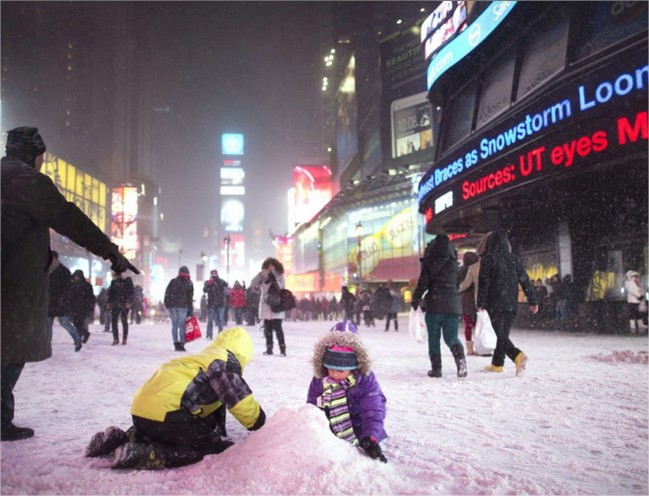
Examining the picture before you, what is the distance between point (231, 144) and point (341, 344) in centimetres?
16657

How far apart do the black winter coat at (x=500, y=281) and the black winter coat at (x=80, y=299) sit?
28.9ft

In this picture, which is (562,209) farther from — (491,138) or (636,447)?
(636,447)

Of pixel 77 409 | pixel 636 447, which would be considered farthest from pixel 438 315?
pixel 77 409

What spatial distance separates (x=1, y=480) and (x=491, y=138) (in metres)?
11.4

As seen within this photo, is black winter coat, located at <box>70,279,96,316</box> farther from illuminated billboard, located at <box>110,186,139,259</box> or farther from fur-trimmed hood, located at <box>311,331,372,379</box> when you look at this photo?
illuminated billboard, located at <box>110,186,139,259</box>

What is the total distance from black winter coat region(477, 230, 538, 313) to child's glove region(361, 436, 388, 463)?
397cm

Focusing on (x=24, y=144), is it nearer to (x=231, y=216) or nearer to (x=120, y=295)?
(x=120, y=295)

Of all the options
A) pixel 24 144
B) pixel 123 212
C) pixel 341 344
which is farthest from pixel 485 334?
pixel 123 212

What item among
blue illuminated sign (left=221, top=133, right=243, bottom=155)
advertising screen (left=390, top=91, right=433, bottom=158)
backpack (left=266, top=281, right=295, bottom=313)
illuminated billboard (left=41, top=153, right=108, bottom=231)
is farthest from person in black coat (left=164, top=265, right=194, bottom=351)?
blue illuminated sign (left=221, top=133, right=243, bottom=155)

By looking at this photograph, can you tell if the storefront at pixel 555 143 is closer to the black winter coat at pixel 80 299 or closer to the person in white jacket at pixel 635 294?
the person in white jacket at pixel 635 294

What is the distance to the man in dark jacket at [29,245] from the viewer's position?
9.21ft

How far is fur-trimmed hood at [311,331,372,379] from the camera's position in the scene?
10.7 feet

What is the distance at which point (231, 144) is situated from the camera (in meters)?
163

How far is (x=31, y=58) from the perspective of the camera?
9762cm
